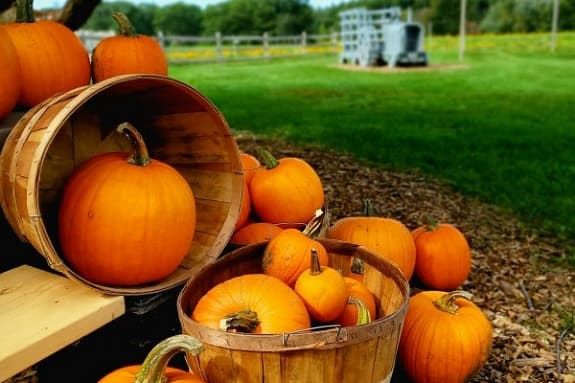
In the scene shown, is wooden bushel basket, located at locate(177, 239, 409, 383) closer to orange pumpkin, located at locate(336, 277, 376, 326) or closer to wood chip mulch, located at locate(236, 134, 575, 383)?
orange pumpkin, located at locate(336, 277, 376, 326)

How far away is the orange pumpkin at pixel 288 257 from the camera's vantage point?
2031mm

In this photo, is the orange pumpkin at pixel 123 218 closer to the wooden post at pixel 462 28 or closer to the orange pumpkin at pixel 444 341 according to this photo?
the orange pumpkin at pixel 444 341


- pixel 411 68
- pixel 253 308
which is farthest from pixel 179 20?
pixel 253 308

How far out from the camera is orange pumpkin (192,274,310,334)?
5.43 ft

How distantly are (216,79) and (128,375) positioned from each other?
14104mm

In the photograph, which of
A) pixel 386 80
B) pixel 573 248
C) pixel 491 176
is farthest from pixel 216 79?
pixel 573 248

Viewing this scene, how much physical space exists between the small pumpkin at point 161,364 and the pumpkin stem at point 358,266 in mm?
805

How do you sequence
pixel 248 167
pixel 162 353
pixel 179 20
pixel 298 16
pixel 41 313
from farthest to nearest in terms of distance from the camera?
1. pixel 179 20
2. pixel 298 16
3. pixel 248 167
4. pixel 41 313
5. pixel 162 353

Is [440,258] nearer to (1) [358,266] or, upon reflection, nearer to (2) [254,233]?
A: (1) [358,266]

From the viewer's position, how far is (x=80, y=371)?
1999 mm

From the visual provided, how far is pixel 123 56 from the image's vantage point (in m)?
2.54

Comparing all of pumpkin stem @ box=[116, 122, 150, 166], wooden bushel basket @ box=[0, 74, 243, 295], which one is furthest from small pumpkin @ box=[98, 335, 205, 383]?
pumpkin stem @ box=[116, 122, 150, 166]

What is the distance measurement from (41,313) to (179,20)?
72.8m

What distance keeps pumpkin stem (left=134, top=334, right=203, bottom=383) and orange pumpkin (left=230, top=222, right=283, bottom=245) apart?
3.46 ft
